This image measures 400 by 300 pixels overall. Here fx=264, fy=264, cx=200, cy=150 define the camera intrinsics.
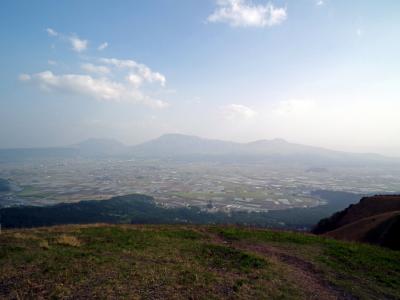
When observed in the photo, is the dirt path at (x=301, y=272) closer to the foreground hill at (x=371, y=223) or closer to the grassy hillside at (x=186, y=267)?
the grassy hillside at (x=186, y=267)

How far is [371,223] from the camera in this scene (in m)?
21.8

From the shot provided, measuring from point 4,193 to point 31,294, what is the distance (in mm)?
107537

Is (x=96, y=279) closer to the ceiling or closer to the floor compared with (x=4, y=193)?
closer to the ceiling

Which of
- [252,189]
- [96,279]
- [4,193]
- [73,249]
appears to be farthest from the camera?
[252,189]

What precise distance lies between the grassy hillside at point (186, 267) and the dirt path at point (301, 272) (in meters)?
0.04

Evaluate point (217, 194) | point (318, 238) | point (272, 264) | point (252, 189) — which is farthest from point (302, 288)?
point (252, 189)

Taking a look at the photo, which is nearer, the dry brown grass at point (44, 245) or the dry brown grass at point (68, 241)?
the dry brown grass at point (44, 245)

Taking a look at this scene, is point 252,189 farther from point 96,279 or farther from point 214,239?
point 96,279

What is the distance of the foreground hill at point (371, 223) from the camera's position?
59.6 ft

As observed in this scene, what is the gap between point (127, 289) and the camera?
8.91m

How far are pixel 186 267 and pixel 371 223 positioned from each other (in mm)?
18163

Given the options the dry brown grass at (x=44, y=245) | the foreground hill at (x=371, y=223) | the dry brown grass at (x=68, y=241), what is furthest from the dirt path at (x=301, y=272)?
the dry brown grass at (x=44, y=245)

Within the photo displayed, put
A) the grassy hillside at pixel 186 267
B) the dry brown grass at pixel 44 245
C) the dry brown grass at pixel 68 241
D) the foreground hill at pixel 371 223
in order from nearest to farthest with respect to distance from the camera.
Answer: the grassy hillside at pixel 186 267 < the dry brown grass at pixel 44 245 < the dry brown grass at pixel 68 241 < the foreground hill at pixel 371 223

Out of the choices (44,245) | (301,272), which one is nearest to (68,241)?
(44,245)
